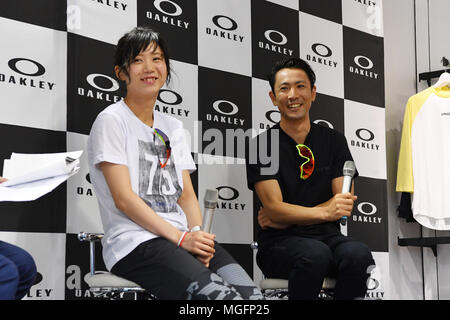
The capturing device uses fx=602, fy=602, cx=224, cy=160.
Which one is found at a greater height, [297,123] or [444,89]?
[444,89]

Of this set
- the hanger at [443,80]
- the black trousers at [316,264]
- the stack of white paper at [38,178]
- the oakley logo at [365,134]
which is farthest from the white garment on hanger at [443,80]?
the stack of white paper at [38,178]

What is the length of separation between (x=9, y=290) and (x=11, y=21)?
1.13m

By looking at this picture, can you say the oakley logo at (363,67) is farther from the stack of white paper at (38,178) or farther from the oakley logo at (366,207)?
the stack of white paper at (38,178)

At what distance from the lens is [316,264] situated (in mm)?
2143

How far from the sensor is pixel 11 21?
233 centimetres

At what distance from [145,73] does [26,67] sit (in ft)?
1.76

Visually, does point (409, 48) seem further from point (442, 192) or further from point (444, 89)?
point (442, 192)

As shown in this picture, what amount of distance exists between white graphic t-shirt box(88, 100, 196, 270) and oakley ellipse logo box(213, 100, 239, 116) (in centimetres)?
74

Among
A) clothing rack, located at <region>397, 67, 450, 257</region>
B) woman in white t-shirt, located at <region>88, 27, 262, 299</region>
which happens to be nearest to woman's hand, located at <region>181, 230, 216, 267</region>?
woman in white t-shirt, located at <region>88, 27, 262, 299</region>

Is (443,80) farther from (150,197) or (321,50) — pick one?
(150,197)

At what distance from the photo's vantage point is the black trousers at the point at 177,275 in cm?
172

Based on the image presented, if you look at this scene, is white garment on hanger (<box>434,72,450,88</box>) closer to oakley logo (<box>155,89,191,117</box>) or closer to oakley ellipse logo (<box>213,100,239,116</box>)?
oakley ellipse logo (<box>213,100,239,116</box>)

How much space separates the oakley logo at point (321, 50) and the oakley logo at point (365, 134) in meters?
0.47

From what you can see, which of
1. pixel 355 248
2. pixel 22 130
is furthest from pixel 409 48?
pixel 22 130
